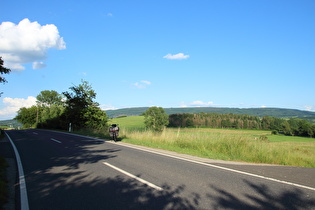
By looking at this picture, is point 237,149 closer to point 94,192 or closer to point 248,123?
point 94,192

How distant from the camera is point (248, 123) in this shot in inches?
2665

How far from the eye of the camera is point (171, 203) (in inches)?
156

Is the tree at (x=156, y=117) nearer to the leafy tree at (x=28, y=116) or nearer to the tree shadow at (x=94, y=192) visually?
the leafy tree at (x=28, y=116)

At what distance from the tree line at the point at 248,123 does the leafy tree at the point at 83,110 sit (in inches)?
1366

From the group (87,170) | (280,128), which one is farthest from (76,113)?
(280,128)

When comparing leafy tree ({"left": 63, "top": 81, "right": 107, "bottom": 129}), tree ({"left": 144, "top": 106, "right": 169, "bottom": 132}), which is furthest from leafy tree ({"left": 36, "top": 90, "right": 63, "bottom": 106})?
leafy tree ({"left": 63, "top": 81, "right": 107, "bottom": 129})

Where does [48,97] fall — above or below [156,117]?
above

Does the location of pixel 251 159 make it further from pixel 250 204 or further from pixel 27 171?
pixel 27 171

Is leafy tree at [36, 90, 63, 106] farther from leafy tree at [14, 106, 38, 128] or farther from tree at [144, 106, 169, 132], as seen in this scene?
tree at [144, 106, 169, 132]

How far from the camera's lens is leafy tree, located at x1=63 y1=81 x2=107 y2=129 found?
98.3 ft

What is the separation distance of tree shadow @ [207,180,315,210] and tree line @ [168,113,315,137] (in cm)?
5727

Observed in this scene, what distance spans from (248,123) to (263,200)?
227 feet

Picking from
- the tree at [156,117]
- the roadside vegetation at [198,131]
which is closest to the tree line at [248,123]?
the roadside vegetation at [198,131]

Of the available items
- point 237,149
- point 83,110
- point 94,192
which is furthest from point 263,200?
point 83,110
